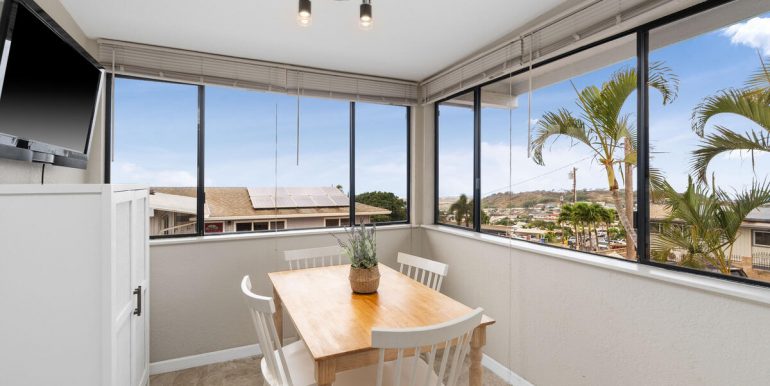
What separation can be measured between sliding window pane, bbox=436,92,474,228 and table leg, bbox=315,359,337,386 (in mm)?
2115

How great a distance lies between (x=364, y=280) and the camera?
2096 mm

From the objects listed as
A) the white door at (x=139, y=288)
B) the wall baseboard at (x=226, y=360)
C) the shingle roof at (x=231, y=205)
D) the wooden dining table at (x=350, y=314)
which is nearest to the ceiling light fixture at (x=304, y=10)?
the white door at (x=139, y=288)

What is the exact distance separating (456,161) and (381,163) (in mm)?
757

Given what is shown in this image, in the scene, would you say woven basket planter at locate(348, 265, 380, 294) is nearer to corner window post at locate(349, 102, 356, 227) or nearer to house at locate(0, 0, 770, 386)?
house at locate(0, 0, 770, 386)

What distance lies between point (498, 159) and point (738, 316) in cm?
172

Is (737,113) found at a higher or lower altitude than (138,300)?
higher

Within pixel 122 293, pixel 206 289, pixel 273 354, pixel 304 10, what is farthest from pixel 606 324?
pixel 206 289

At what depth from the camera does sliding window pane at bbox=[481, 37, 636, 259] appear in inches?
80.9

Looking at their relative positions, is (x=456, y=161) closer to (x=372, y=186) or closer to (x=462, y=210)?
(x=462, y=210)

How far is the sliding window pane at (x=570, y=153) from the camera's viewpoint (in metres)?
2.05

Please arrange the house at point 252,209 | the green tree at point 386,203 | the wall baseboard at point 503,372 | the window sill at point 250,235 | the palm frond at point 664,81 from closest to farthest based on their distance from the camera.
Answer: the palm frond at point 664,81 → the wall baseboard at point 503,372 → the window sill at point 250,235 → the house at point 252,209 → the green tree at point 386,203

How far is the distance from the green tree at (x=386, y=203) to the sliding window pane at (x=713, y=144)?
227cm

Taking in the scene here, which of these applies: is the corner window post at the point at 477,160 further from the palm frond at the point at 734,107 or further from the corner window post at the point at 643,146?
the palm frond at the point at 734,107

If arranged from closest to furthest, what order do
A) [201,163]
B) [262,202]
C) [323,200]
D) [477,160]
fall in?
[201,163] < [477,160] < [262,202] < [323,200]
